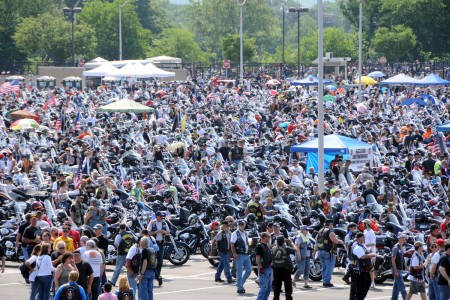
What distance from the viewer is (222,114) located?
4562cm

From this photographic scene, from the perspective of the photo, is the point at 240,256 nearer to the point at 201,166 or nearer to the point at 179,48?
the point at 201,166

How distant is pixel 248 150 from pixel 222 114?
10656 millimetres

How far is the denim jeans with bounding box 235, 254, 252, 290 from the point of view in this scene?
2021cm

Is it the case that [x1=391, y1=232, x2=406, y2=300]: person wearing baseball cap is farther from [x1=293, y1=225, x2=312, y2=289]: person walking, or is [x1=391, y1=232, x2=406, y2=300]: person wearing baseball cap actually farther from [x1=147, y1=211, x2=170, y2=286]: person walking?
[x1=147, y1=211, x2=170, y2=286]: person walking

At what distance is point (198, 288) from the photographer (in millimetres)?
20609

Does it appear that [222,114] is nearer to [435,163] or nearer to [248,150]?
[248,150]

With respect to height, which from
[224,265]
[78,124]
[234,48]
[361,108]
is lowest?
[224,265]

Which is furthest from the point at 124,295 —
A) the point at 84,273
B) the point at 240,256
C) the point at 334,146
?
the point at 334,146

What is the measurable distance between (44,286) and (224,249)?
4.38 meters

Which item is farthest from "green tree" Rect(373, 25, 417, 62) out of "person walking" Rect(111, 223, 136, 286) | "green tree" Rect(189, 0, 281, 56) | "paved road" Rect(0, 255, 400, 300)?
"person walking" Rect(111, 223, 136, 286)

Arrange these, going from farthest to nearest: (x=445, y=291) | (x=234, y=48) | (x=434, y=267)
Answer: (x=234, y=48) → (x=434, y=267) → (x=445, y=291)

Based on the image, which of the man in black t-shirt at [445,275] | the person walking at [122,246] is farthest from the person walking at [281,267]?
the person walking at [122,246]

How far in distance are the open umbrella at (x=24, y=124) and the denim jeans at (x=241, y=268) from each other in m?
18.5

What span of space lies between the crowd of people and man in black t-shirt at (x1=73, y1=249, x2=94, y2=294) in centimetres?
2
